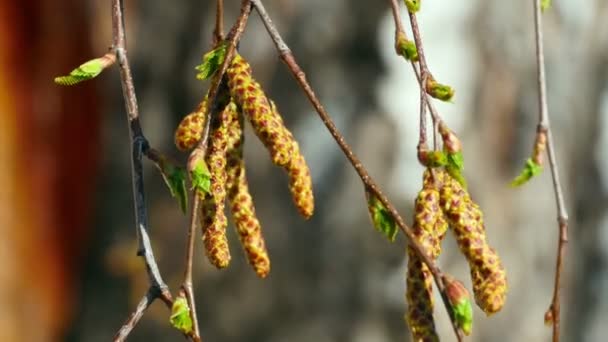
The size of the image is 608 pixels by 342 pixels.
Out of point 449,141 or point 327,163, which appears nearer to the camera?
point 449,141

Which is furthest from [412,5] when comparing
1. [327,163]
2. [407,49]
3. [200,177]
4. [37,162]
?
[37,162]

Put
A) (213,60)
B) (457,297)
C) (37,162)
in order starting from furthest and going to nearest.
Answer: (37,162) → (213,60) → (457,297)

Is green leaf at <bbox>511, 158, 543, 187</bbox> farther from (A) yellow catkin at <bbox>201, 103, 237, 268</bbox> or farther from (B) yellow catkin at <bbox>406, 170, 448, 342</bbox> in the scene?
(A) yellow catkin at <bbox>201, 103, 237, 268</bbox>

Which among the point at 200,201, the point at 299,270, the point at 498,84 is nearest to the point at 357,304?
the point at 299,270

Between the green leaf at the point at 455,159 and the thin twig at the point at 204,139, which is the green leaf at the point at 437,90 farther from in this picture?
the thin twig at the point at 204,139

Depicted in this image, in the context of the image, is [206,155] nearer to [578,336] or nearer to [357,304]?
[357,304]

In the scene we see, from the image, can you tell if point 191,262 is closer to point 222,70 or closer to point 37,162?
point 222,70

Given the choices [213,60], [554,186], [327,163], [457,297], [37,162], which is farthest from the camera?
[37,162]
